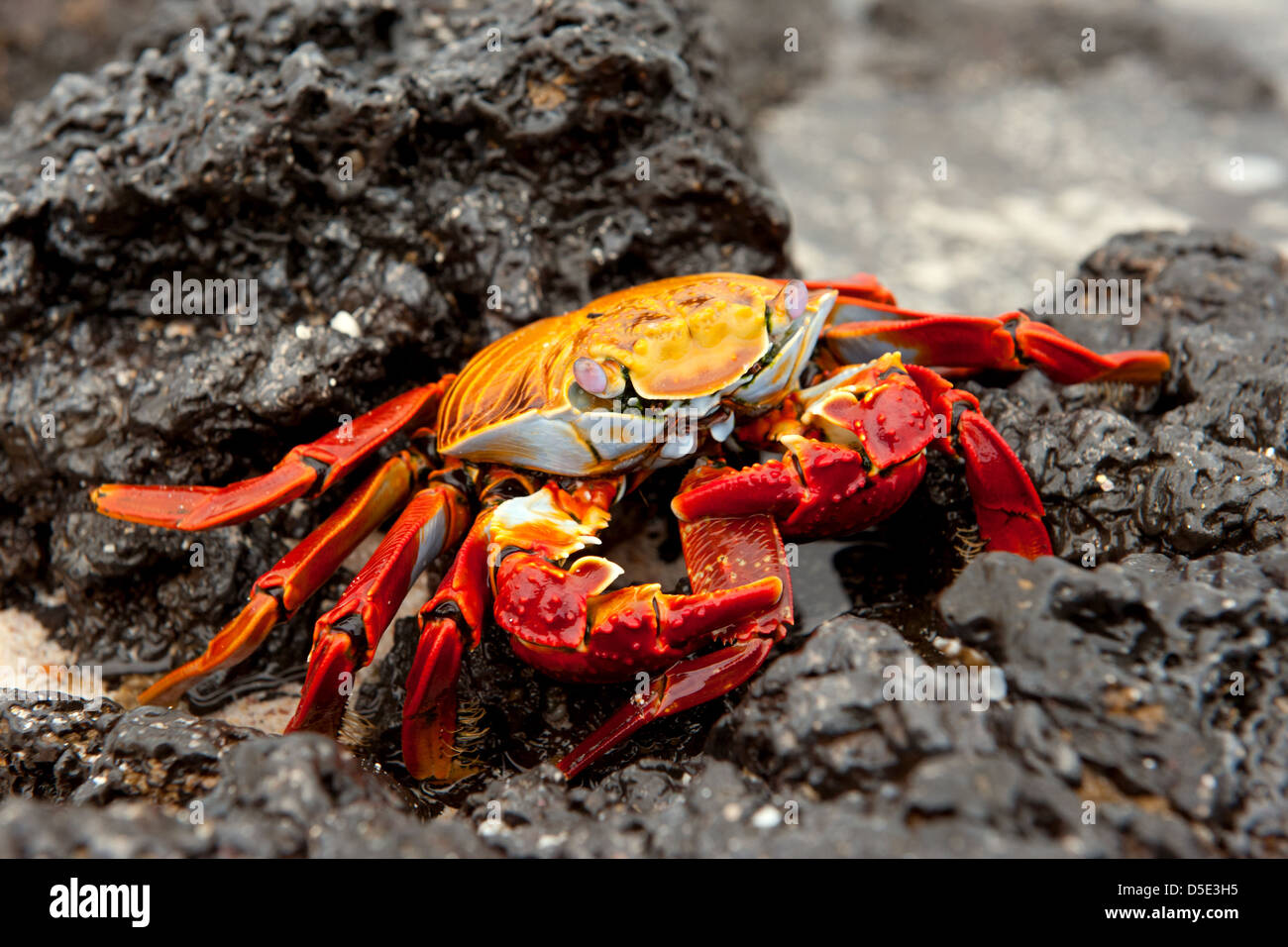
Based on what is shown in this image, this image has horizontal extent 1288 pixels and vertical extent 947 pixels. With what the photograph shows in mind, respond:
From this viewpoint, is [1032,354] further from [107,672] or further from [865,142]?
[865,142]

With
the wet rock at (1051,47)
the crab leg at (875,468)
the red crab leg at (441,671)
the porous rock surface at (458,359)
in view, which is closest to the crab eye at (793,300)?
the crab leg at (875,468)

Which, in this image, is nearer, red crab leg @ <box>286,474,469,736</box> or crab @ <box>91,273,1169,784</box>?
crab @ <box>91,273,1169,784</box>

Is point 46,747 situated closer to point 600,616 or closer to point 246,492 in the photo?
point 246,492

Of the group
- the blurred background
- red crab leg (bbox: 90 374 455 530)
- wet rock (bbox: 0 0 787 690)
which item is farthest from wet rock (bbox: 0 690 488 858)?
the blurred background

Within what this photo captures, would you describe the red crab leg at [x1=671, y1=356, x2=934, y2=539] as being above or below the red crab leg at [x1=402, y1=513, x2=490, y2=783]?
above

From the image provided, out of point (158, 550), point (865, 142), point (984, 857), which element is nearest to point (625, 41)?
point (158, 550)

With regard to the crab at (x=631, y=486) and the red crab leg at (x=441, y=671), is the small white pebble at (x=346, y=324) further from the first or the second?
the red crab leg at (x=441, y=671)

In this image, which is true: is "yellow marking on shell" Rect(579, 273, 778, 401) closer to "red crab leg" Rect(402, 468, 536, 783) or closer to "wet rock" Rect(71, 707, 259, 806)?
"red crab leg" Rect(402, 468, 536, 783)
